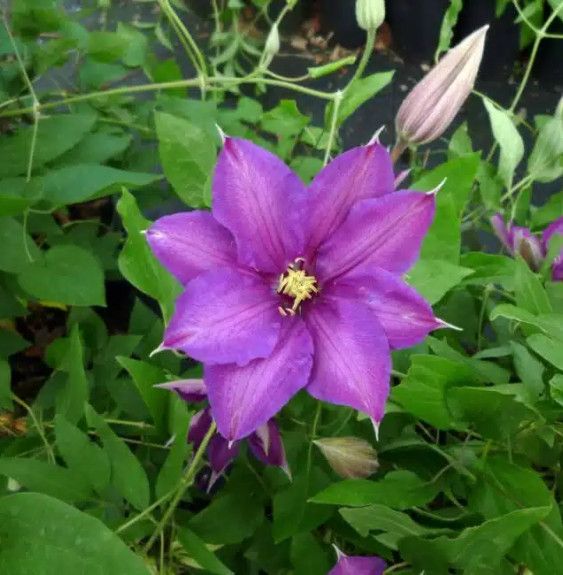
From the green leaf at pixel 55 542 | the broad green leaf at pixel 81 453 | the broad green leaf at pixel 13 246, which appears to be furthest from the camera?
the broad green leaf at pixel 13 246

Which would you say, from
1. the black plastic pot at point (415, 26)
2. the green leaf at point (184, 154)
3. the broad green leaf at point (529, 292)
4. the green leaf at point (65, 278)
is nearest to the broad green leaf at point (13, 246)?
the green leaf at point (65, 278)

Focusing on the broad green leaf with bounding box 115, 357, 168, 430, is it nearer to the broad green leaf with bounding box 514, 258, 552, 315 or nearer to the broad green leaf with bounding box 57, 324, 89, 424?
the broad green leaf with bounding box 57, 324, 89, 424

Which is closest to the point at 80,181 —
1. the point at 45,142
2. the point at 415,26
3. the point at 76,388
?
the point at 45,142

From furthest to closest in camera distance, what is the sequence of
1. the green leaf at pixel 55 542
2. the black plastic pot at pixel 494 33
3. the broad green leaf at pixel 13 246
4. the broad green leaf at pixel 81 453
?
the black plastic pot at pixel 494 33
the broad green leaf at pixel 13 246
the broad green leaf at pixel 81 453
the green leaf at pixel 55 542

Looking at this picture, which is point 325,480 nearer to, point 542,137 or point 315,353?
point 315,353

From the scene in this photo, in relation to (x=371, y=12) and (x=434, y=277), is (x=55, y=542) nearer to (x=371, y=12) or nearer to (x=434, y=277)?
(x=434, y=277)

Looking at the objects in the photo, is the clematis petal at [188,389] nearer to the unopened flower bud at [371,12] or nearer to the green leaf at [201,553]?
the green leaf at [201,553]
